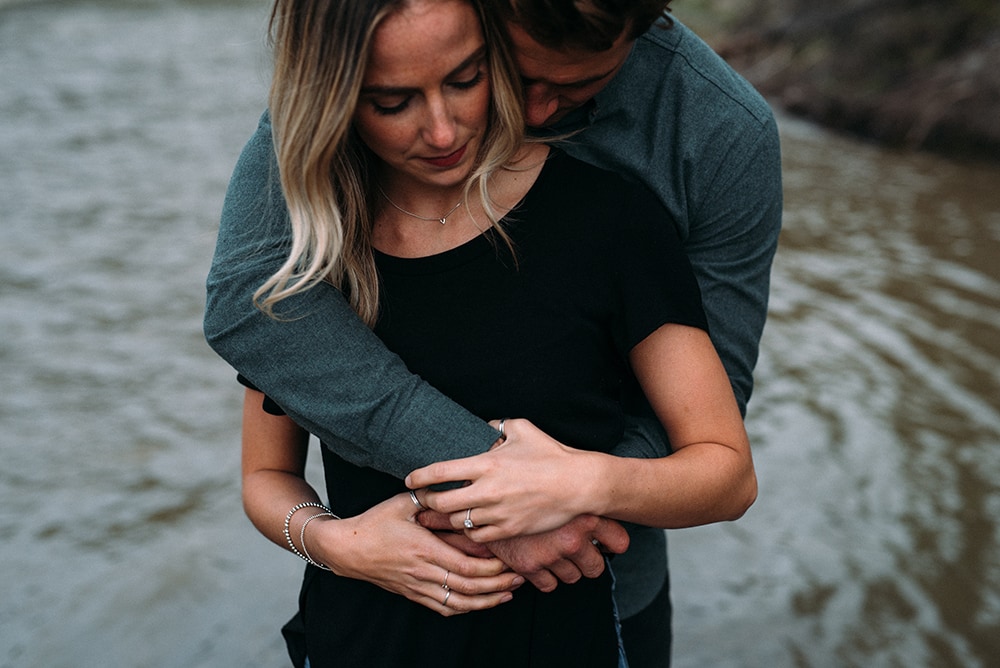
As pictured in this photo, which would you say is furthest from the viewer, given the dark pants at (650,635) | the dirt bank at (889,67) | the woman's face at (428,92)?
the dirt bank at (889,67)

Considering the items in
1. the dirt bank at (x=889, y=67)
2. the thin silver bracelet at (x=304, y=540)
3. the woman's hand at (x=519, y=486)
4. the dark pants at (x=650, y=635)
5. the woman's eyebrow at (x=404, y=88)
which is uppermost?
the woman's eyebrow at (x=404, y=88)

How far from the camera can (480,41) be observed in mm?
1446

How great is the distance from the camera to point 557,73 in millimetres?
1493

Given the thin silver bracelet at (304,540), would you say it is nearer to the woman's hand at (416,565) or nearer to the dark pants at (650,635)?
the woman's hand at (416,565)

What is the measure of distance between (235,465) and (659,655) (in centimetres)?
239

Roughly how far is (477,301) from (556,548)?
1.17 feet

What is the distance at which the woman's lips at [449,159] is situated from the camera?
152 cm

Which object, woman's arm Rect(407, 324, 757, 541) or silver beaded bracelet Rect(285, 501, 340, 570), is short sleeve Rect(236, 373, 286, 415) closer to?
silver beaded bracelet Rect(285, 501, 340, 570)

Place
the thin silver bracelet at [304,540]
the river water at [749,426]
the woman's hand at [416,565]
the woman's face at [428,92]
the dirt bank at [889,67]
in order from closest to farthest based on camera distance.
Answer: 1. the woman's face at [428,92]
2. the woman's hand at [416,565]
3. the thin silver bracelet at [304,540]
4. the river water at [749,426]
5. the dirt bank at [889,67]

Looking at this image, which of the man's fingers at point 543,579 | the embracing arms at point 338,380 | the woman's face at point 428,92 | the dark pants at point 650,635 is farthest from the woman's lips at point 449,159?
the dark pants at point 650,635

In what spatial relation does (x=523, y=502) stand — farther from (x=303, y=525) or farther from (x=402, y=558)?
(x=303, y=525)

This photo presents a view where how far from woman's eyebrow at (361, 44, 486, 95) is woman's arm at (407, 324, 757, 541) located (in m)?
0.45

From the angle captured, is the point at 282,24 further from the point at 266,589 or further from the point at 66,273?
the point at 66,273

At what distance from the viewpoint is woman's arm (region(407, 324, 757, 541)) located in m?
1.40
